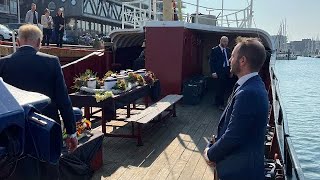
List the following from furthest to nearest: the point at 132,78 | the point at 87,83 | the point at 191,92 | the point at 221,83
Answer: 1. the point at 191,92
2. the point at 221,83
3. the point at 132,78
4. the point at 87,83

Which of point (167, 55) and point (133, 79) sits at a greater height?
point (167, 55)

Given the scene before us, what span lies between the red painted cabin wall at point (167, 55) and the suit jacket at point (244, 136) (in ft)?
23.2

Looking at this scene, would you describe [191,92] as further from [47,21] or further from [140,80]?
[47,21]

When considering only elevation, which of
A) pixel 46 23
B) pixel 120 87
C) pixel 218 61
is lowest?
pixel 120 87

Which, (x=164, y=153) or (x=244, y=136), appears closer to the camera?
(x=244, y=136)

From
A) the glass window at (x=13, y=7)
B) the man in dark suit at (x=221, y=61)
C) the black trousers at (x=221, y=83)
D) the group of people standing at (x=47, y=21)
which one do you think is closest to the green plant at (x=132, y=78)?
the man in dark suit at (x=221, y=61)

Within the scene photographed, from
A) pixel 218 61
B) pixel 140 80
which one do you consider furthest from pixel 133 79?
pixel 218 61

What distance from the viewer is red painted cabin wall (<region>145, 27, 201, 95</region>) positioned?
9.54 metres

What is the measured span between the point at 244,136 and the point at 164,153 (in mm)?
3350

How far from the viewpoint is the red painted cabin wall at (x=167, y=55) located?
954 cm

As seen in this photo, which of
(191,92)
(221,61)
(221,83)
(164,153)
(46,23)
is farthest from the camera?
(46,23)

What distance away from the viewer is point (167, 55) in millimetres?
9680

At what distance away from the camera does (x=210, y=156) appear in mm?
2602

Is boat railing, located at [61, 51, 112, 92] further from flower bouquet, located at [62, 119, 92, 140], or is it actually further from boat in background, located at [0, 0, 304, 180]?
flower bouquet, located at [62, 119, 92, 140]
